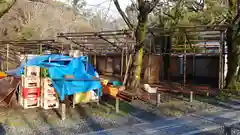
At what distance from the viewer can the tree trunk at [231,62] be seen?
46.7 feet

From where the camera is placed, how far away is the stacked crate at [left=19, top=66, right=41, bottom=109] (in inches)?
325

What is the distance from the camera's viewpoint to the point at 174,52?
19.7 m

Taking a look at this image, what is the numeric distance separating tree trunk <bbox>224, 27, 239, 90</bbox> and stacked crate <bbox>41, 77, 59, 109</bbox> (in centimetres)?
1019

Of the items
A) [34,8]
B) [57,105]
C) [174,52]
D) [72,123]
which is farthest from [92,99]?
[34,8]

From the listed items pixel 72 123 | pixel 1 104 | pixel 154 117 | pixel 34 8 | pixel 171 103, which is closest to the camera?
pixel 72 123

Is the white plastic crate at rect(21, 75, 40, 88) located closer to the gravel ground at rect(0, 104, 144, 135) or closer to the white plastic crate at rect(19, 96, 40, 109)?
the white plastic crate at rect(19, 96, 40, 109)

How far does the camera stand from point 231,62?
1452 centimetres

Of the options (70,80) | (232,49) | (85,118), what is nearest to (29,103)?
(70,80)

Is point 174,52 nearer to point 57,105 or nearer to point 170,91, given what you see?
point 170,91

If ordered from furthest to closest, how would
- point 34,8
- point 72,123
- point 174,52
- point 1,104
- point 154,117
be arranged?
point 34,8
point 174,52
point 1,104
point 154,117
point 72,123

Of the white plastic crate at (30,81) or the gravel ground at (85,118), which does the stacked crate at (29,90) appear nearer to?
the white plastic crate at (30,81)

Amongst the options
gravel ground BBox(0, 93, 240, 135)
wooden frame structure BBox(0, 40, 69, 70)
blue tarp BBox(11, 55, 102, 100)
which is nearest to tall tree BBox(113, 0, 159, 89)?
gravel ground BBox(0, 93, 240, 135)

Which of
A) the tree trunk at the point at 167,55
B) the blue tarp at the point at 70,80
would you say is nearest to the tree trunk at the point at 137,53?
the blue tarp at the point at 70,80

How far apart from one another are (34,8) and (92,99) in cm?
2988
